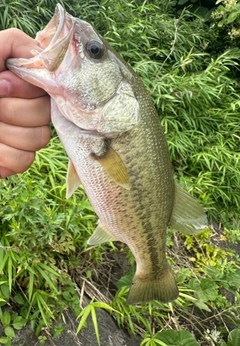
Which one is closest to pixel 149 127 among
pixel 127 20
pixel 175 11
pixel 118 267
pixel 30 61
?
pixel 30 61

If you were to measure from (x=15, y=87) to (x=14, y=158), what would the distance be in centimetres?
25

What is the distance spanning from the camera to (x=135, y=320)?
110 inches

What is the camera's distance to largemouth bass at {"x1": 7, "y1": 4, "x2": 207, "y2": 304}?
131 cm

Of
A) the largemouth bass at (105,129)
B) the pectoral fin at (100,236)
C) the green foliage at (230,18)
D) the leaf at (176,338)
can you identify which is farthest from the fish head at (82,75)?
the green foliage at (230,18)

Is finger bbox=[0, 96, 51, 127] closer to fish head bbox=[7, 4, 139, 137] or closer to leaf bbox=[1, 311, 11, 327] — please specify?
fish head bbox=[7, 4, 139, 137]

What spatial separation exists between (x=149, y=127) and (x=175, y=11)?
664cm

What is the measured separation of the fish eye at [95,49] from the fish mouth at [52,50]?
0.09 m

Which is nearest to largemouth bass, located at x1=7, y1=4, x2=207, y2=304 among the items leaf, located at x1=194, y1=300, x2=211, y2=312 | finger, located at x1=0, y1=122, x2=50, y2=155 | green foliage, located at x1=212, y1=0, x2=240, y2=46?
finger, located at x1=0, y1=122, x2=50, y2=155

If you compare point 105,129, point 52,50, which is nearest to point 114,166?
point 105,129

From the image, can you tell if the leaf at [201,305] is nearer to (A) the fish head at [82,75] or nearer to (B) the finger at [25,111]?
(A) the fish head at [82,75]

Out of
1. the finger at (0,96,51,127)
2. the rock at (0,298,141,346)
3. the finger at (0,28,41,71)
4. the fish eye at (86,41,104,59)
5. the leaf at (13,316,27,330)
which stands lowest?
the rock at (0,298,141,346)

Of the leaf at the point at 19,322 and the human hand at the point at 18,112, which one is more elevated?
the human hand at the point at 18,112

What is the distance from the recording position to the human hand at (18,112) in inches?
52.3

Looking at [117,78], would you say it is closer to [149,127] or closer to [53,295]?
[149,127]
